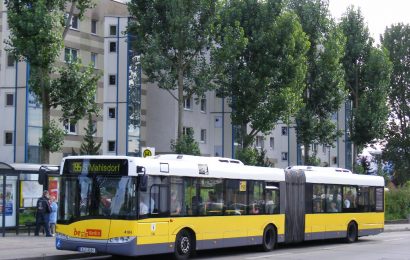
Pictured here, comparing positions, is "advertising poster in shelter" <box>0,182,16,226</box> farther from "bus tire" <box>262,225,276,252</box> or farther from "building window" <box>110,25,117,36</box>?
"building window" <box>110,25,117,36</box>

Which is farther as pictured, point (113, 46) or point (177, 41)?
point (113, 46)

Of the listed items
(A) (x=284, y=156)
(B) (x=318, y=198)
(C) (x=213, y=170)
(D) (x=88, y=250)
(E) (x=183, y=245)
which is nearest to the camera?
(D) (x=88, y=250)

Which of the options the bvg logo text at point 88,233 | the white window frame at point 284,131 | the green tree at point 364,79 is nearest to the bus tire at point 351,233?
the bvg logo text at point 88,233

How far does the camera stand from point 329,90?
47.9 metres

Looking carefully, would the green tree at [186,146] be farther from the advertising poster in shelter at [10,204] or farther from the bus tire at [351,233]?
the advertising poster in shelter at [10,204]

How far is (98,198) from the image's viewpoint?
17094 mm

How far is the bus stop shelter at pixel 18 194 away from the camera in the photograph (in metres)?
23.7

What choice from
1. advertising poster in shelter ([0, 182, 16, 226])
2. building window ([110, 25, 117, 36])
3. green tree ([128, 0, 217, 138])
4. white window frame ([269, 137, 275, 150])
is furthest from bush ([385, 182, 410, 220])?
advertising poster in shelter ([0, 182, 16, 226])

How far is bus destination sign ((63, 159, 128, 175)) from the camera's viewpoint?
55.7 feet

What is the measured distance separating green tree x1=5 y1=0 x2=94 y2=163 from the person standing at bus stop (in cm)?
334

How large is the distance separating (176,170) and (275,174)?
222 inches

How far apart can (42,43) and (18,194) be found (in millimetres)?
5621

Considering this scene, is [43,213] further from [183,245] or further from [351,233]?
[351,233]

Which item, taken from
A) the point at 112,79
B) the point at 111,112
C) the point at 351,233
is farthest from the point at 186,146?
the point at 112,79
